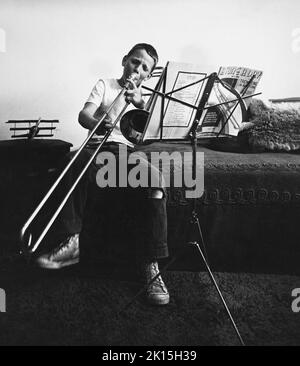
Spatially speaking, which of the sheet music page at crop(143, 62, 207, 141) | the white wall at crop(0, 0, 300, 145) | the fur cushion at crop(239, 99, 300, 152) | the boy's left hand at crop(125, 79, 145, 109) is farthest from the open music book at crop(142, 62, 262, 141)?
the white wall at crop(0, 0, 300, 145)

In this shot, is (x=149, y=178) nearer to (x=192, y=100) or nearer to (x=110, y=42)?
(x=192, y=100)

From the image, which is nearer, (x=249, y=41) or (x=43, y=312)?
(x=43, y=312)

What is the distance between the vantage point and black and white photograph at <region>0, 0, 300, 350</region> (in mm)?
1392

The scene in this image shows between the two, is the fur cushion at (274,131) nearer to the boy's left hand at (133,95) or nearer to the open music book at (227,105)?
the open music book at (227,105)

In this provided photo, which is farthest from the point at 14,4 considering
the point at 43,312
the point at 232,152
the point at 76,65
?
the point at 43,312

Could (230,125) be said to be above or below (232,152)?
above

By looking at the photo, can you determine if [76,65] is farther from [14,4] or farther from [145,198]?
[145,198]

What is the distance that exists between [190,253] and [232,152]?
52 centimetres

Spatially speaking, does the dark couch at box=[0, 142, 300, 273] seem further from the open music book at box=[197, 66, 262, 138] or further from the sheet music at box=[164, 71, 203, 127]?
the sheet music at box=[164, 71, 203, 127]

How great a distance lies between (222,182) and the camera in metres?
1.70

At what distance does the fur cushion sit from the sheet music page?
24.0 inches

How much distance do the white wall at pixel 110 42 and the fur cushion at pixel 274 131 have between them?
0.32 metres

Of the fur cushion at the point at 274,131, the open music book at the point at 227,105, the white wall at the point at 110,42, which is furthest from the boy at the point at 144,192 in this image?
the fur cushion at the point at 274,131

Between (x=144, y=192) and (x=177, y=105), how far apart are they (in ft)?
1.34
